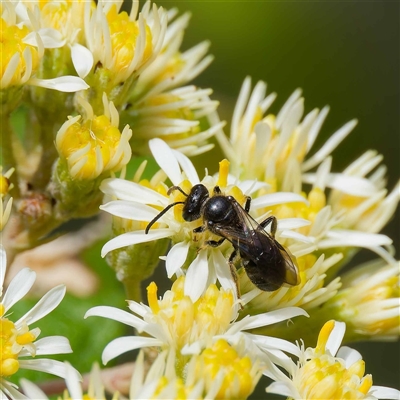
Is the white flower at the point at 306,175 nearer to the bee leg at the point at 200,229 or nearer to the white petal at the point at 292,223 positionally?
the white petal at the point at 292,223

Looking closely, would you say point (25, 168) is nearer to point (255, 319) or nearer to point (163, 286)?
point (163, 286)

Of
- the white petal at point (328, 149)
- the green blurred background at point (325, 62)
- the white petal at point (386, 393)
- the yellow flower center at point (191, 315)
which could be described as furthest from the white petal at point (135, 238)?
the green blurred background at point (325, 62)

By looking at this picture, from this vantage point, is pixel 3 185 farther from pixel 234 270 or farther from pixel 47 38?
pixel 234 270

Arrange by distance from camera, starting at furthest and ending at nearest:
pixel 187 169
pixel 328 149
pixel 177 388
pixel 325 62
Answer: pixel 325 62 → pixel 328 149 → pixel 187 169 → pixel 177 388

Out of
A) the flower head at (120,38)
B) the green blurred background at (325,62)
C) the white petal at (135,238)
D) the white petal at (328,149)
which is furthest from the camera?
the green blurred background at (325,62)

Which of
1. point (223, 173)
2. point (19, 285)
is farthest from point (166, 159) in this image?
point (19, 285)

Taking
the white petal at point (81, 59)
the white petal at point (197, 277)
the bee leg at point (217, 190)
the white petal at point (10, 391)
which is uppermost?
the white petal at point (81, 59)
